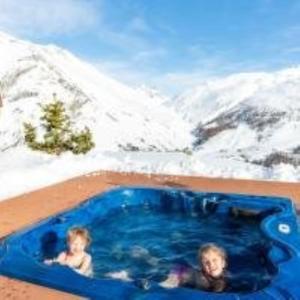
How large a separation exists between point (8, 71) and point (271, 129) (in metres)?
92.8

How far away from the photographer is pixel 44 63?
194375mm

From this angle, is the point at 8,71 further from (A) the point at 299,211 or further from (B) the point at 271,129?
(A) the point at 299,211

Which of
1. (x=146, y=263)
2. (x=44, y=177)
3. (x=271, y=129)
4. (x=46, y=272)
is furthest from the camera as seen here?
(x=271, y=129)

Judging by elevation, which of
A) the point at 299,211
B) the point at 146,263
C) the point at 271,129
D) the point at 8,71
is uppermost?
the point at 8,71

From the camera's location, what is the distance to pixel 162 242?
7500 mm

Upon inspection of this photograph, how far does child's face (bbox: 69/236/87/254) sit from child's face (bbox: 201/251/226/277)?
1.24 meters

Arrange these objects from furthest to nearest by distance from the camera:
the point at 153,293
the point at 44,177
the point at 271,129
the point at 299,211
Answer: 1. the point at 271,129
2. the point at 44,177
3. the point at 299,211
4. the point at 153,293

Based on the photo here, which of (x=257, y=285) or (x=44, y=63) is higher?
(x=44, y=63)

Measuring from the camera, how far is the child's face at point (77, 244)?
533 cm

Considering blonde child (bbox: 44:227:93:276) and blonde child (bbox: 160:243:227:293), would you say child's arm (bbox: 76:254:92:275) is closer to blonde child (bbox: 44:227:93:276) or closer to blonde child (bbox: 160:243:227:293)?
blonde child (bbox: 44:227:93:276)

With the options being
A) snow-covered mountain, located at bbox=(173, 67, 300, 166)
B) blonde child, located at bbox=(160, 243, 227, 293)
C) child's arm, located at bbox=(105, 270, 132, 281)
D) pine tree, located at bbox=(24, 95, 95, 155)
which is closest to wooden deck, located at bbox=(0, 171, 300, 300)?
child's arm, located at bbox=(105, 270, 132, 281)

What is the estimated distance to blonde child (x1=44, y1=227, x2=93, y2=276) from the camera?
17.4 ft

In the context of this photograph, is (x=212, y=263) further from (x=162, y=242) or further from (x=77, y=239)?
(x=162, y=242)

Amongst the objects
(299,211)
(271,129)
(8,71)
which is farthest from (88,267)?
(8,71)
